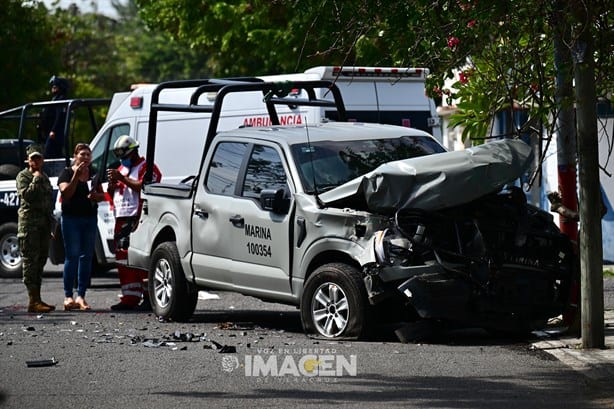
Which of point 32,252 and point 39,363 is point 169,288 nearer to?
point 32,252

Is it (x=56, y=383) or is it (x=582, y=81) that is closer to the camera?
(x=56, y=383)

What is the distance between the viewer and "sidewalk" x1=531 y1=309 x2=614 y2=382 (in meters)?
9.23

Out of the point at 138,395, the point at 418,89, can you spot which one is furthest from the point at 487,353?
the point at 418,89

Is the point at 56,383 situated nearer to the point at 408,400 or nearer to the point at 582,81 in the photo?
the point at 408,400

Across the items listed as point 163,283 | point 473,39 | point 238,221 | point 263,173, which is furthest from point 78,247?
point 473,39

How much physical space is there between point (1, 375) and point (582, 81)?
4.86m

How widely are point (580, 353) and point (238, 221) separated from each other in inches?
140

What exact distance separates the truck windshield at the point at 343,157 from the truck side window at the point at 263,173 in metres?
0.22

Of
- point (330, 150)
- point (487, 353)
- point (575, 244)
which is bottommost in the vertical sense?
point (487, 353)

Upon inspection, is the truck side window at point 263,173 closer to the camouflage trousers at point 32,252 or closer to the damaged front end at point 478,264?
the damaged front end at point 478,264

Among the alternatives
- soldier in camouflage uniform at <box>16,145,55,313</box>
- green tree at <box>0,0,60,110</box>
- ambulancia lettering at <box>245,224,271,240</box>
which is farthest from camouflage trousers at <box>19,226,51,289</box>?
green tree at <box>0,0,60,110</box>

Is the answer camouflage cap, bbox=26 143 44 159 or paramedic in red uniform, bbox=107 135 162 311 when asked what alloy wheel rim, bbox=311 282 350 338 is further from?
camouflage cap, bbox=26 143 44 159

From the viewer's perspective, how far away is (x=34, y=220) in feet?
47.3

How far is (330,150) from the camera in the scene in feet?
39.1
